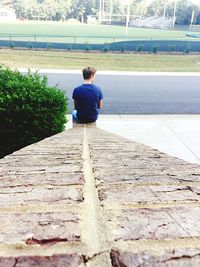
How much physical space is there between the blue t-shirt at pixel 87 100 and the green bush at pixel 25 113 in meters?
0.35

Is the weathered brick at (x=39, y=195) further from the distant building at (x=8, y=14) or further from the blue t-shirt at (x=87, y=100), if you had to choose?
the distant building at (x=8, y=14)

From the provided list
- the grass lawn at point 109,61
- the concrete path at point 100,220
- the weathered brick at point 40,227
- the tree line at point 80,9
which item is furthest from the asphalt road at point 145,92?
the tree line at point 80,9

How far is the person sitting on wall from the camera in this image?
6484mm

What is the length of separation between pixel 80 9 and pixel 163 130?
13282 cm

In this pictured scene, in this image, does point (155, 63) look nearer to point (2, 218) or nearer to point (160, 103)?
point (160, 103)

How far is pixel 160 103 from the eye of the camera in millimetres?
14406

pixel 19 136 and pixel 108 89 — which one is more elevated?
pixel 19 136

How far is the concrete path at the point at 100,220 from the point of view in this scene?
721 millimetres

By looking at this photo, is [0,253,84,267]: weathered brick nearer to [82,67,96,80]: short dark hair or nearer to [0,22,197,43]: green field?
[82,67,96,80]: short dark hair

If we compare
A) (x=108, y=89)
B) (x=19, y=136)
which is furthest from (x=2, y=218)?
(x=108, y=89)

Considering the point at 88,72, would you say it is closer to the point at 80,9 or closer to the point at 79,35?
the point at 79,35

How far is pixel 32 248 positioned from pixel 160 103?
1395 centimetres

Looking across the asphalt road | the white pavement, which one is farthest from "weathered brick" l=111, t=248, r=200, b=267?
the asphalt road

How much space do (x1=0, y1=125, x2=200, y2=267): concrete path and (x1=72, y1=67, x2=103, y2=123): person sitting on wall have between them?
16.4 feet
